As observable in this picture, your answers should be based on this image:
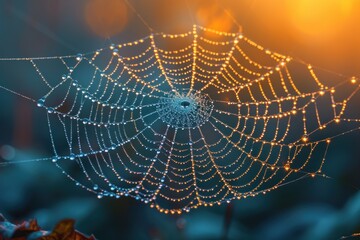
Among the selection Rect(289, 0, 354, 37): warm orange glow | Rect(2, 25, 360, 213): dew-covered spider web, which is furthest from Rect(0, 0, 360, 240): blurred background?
Rect(2, 25, 360, 213): dew-covered spider web

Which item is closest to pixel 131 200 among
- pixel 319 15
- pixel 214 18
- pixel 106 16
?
pixel 106 16

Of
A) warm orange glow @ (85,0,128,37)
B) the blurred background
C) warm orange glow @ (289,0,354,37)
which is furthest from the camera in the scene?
warm orange glow @ (85,0,128,37)

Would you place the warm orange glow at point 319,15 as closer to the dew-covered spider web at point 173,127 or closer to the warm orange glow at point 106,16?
the dew-covered spider web at point 173,127

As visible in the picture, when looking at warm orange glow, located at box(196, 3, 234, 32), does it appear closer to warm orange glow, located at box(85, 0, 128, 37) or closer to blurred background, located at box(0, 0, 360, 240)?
blurred background, located at box(0, 0, 360, 240)

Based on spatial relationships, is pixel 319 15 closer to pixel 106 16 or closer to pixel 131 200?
pixel 106 16

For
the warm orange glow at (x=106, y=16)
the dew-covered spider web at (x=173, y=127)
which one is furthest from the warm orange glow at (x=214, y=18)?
the warm orange glow at (x=106, y=16)

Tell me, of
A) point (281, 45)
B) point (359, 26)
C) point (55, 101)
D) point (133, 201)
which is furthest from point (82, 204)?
point (359, 26)

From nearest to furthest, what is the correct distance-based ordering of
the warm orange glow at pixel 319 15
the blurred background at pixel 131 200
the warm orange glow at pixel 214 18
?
the warm orange glow at pixel 214 18 → the warm orange glow at pixel 319 15 → the blurred background at pixel 131 200

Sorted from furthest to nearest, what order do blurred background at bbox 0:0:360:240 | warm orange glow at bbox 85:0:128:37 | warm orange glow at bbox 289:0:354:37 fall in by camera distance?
warm orange glow at bbox 85:0:128:37 → blurred background at bbox 0:0:360:240 → warm orange glow at bbox 289:0:354:37
